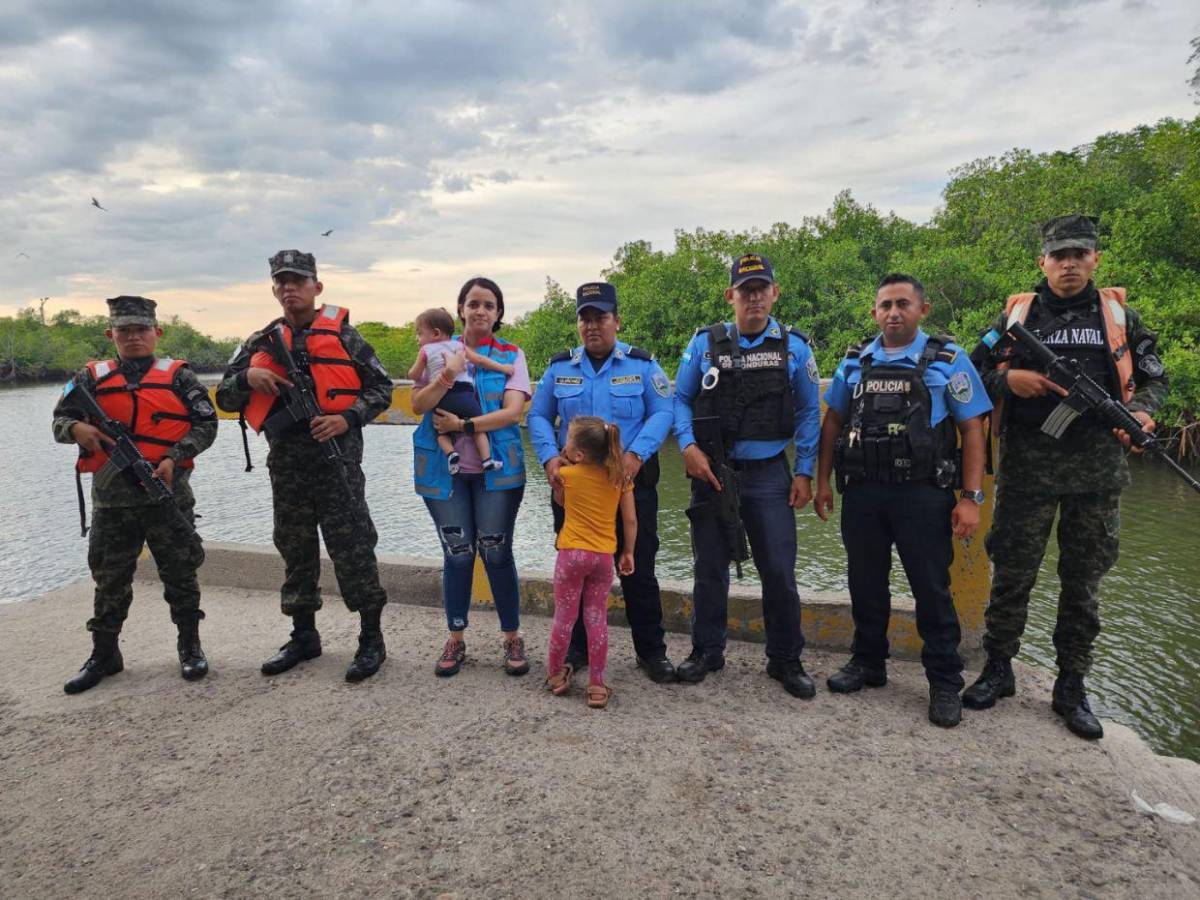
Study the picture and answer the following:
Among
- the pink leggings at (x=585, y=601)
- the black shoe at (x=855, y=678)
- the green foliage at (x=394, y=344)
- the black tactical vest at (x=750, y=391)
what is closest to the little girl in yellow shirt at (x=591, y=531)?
the pink leggings at (x=585, y=601)

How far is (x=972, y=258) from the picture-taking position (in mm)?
21250

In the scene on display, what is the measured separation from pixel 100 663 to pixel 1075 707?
187 inches

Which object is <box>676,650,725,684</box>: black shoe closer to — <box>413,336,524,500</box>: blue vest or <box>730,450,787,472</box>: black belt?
<box>730,450,787,472</box>: black belt

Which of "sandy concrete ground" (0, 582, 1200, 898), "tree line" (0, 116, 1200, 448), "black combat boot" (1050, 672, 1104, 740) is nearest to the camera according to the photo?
"sandy concrete ground" (0, 582, 1200, 898)

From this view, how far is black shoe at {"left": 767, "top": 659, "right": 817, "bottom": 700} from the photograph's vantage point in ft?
10.8

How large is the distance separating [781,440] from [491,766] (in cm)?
197

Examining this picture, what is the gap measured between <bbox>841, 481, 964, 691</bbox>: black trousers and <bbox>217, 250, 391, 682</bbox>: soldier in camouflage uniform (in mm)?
2472

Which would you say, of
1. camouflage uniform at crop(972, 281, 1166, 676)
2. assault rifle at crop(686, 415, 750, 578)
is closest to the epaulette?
camouflage uniform at crop(972, 281, 1166, 676)

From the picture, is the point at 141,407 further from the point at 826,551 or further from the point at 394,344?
the point at 394,344

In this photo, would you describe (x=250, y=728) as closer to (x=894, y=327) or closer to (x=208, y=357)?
(x=894, y=327)

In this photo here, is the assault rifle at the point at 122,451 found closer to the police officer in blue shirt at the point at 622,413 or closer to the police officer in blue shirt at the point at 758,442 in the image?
the police officer in blue shirt at the point at 622,413

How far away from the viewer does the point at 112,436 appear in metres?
3.60

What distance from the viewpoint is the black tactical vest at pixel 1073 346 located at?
3.10 metres

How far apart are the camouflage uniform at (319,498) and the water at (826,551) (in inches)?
136
